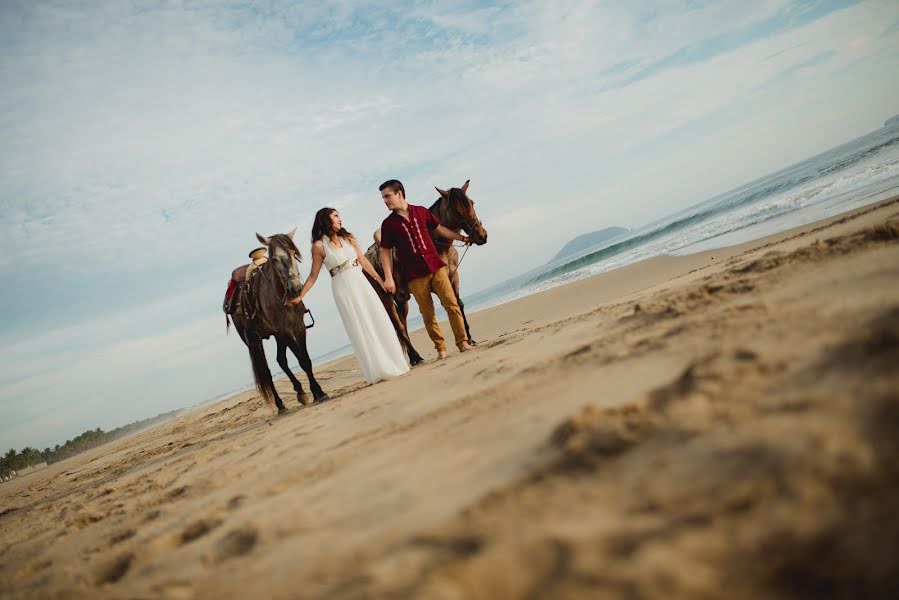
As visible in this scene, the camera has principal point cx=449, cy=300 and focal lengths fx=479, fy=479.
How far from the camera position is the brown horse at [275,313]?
6062 millimetres

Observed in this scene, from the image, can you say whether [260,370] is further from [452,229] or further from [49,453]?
[49,453]

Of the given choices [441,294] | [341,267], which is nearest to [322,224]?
[341,267]

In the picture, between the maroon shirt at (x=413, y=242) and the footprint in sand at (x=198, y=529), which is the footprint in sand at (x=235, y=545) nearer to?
the footprint in sand at (x=198, y=529)

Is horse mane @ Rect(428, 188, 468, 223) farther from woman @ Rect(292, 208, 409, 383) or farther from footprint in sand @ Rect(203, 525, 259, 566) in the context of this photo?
footprint in sand @ Rect(203, 525, 259, 566)

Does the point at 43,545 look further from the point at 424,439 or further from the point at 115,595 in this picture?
the point at 424,439

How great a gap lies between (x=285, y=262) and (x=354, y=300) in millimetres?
1014

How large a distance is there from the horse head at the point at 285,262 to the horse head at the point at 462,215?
2109 mm

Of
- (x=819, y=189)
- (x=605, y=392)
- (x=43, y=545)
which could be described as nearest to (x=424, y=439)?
(x=605, y=392)

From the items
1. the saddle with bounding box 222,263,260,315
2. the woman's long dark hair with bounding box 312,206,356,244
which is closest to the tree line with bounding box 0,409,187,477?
the saddle with bounding box 222,263,260,315

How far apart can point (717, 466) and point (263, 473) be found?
8.33 feet

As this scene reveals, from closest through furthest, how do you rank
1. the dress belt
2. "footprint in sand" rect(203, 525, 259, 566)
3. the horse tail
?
"footprint in sand" rect(203, 525, 259, 566), the dress belt, the horse tail

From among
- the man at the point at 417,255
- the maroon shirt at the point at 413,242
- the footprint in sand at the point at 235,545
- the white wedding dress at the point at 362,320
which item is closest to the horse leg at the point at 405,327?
the white wedding dress at the point at 362,320

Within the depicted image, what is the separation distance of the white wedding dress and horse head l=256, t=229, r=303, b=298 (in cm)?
44

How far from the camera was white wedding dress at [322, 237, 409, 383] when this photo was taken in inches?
231
